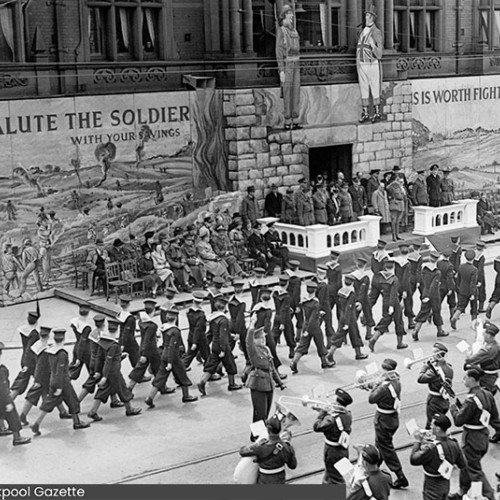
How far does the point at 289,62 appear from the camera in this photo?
2539 cm

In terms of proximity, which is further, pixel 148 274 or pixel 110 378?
pixel 148 274

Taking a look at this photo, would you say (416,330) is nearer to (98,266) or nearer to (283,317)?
(283,317)

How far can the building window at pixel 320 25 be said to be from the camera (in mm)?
26516

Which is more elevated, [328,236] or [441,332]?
[328,236]

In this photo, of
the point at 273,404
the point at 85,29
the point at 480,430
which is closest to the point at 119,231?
the point at 85,29

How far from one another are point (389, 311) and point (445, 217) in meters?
9.54

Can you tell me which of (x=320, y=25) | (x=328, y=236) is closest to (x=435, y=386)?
(x=328, y=236)

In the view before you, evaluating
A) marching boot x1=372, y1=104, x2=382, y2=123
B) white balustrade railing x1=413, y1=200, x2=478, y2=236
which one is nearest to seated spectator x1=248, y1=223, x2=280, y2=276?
white balustrade railing x1=413, y1=200, x2=478, y2=236

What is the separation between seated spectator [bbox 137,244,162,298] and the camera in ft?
71.1

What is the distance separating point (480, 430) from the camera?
40.9ft

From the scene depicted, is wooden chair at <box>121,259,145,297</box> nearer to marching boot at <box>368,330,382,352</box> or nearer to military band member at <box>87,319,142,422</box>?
marching boot at <box>368,330,382,352</box>

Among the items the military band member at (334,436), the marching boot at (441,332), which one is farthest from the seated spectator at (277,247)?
the military band member at (334,436)

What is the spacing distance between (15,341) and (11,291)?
2.68 metres

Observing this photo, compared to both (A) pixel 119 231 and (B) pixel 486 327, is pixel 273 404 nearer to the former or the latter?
(B) pixel 486 327
